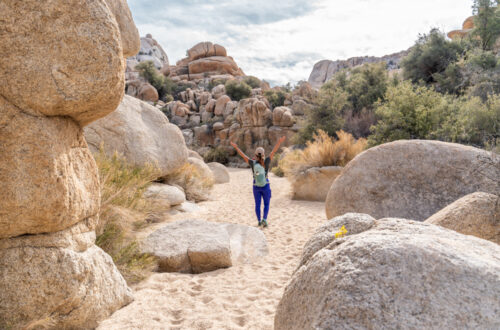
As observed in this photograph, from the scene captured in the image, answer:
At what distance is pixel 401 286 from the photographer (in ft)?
3.89

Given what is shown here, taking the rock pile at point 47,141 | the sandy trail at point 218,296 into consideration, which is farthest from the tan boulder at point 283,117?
the rock pile at point 47,141

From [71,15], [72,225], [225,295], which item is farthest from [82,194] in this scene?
[225,295]

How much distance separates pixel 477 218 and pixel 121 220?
4021mm

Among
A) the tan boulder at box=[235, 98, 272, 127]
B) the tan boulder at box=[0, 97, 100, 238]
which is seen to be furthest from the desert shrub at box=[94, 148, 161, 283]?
the tan boulder at box=[235, 98, 272, 127]

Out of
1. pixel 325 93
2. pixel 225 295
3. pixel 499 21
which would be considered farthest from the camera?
pixel 499 21

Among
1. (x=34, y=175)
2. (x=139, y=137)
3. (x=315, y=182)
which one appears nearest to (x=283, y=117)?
(x=315, y=182)

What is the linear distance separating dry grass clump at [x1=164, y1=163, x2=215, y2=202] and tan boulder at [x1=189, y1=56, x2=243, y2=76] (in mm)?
35927

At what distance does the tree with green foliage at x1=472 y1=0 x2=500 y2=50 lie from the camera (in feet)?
55.3

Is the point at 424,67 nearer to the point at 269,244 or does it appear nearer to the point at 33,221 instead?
the point at 269,244

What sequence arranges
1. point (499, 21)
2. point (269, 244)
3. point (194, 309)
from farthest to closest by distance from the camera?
point (499, 21), point (269, 244), point (194, 309)

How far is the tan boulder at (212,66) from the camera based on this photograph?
42.1 m

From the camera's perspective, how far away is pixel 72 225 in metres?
2.42

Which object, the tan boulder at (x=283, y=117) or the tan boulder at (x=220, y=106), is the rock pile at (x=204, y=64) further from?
the tan boulder at (x=283, y=117)

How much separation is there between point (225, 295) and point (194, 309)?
1.40 feet
